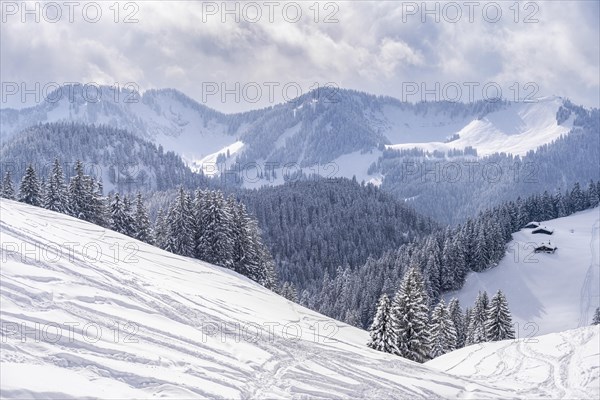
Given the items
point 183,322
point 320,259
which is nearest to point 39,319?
point 183,322

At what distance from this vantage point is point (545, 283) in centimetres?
6769

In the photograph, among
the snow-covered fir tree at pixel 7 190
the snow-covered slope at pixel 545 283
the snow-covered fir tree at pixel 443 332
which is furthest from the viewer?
the snow-covered slope at pixel 545 283

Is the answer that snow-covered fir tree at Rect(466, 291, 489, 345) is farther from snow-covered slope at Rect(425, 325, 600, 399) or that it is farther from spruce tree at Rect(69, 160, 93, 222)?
spruce tree at Rect(69, 160, 93, 222)

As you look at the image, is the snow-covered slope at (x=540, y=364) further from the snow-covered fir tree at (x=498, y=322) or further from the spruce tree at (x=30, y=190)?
the spruce tree at (x=30, y=190)

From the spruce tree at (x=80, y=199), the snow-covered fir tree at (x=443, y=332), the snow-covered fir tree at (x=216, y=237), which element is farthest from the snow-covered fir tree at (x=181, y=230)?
the snow-covered fir tree at (x=443, y=332)

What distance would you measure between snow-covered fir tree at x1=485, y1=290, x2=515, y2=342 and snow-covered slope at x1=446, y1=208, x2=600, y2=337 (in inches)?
765

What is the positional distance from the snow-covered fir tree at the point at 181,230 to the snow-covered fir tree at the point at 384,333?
923 inches

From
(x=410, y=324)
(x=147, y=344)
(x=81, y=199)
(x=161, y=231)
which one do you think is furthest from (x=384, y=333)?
(x=81, y=199)

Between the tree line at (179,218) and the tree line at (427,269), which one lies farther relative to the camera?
→ the tree line at (427,269)

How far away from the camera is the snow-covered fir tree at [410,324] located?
1154 inches

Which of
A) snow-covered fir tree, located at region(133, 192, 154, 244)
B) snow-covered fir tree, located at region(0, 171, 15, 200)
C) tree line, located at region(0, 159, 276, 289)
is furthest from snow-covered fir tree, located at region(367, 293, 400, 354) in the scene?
snow-covered fir tree, located at region(0, 171, 15, 200)

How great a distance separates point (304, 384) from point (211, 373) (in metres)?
3.28

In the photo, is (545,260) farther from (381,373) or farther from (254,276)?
(381,373)

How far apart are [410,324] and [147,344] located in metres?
19.2
